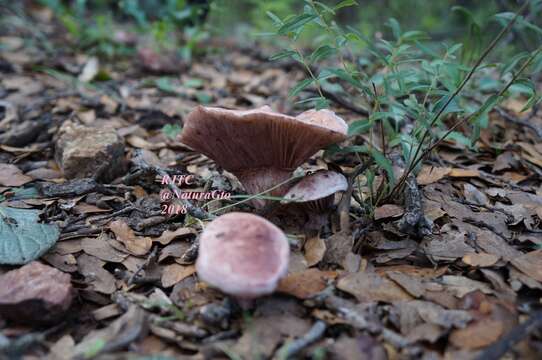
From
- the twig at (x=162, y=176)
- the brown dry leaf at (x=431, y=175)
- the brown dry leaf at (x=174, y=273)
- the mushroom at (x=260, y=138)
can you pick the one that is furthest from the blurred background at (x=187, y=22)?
the brown dry leaf at (x=174, y=273)

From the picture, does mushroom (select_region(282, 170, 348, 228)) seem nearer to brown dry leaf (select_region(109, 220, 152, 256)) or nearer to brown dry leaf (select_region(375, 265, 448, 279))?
brown dry leaf (select_region(375, 265, 448, 279))

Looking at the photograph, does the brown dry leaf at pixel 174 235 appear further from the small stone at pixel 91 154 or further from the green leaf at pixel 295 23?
the green leaf at pixel 295 23

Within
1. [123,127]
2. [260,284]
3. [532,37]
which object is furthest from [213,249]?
[532,37]

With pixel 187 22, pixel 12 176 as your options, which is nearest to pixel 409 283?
pixel 12 176

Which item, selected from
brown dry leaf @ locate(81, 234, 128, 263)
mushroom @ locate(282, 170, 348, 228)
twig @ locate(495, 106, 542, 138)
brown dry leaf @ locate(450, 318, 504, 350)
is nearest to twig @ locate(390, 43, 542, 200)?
mushroom @ locate(282, 170, 348, 228)

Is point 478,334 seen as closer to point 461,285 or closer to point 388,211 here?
point 461,285
